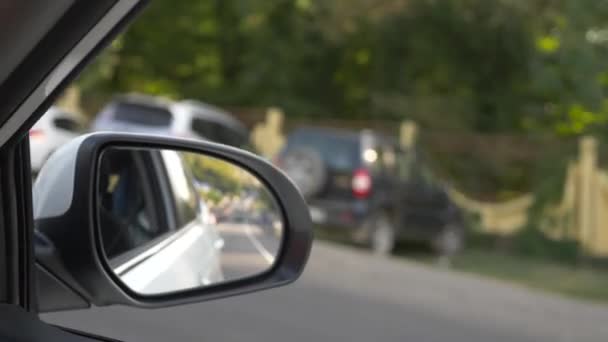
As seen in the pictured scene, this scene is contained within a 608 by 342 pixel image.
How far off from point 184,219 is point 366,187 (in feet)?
42.8

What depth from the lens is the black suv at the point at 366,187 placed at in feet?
49.7

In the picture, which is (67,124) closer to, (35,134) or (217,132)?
(217,132)

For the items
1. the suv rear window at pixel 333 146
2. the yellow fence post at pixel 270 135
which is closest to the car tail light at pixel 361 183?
the suv rear window at pixel 333 146

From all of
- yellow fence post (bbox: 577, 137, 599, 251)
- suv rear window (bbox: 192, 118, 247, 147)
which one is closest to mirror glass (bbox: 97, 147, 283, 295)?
yellow fence post (bbox: 577, 137, 599, 251)

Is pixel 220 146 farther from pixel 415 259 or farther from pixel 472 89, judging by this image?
pixel 472 89

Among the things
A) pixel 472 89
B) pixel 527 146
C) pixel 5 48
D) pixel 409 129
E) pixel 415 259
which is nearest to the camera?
pixel 5 48

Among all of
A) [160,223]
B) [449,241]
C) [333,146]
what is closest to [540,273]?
[449,241]

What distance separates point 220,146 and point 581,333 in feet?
25.9

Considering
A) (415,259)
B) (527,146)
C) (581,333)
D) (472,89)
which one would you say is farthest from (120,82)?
(581,333)

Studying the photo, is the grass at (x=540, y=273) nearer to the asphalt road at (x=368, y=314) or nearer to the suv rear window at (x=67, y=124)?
the asphalt road at (x=368, y=314)

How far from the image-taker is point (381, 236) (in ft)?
51.0

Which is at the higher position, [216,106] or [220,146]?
[216,106]

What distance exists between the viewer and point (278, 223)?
229 centimetres

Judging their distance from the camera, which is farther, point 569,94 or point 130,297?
point 569,94
